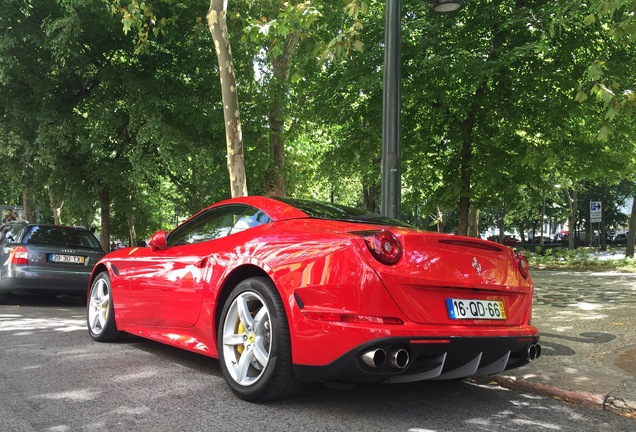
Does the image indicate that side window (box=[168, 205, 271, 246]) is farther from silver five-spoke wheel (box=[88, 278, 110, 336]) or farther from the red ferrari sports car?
silver five-spoke wheel (box=[88, 278, 110, 336])

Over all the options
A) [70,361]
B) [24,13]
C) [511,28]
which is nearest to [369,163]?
[511,28]

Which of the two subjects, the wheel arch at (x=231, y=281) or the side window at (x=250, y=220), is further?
the side window at (x=250, y=220)

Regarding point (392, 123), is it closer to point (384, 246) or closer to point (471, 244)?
point (471, 244)

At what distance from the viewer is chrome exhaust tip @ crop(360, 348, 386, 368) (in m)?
3.17

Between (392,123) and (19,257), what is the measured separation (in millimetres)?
6521

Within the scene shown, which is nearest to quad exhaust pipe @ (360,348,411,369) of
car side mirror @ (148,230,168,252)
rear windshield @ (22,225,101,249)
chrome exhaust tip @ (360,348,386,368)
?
chrome exhaust tip @ (360,348,386,368)

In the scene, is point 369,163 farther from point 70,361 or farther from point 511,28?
point 70,361

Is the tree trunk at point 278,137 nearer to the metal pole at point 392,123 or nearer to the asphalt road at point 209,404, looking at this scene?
the metal pole at point 392,123

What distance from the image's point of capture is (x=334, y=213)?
4.42 metres

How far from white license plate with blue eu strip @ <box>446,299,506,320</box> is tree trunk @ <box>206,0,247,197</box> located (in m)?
6.92

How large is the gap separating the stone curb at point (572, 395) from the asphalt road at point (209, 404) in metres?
0.08

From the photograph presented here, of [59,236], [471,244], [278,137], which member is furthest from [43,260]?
[278,137]

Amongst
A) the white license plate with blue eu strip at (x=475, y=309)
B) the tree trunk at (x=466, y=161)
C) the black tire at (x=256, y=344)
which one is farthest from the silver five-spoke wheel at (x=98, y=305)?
the tree trunk at (x=466, y=161)

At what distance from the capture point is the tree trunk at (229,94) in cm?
1016
